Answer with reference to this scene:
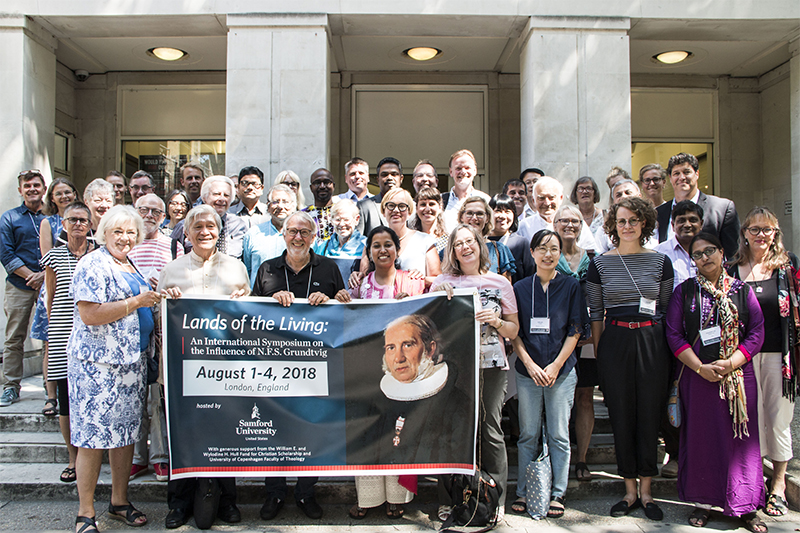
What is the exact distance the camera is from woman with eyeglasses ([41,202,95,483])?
4098 millimetres

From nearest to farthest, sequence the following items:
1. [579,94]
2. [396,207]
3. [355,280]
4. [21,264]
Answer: [355,280]
[396,207]
[21,264]
[579,94]

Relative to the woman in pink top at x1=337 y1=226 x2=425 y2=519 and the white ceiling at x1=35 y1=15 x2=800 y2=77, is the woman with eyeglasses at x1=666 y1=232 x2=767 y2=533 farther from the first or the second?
the white ceiling at x1=35 y1=15 x2=800 y2=77

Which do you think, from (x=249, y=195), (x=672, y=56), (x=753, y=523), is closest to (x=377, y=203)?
(x=249, y=195)

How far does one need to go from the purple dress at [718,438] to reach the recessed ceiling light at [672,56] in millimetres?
7703

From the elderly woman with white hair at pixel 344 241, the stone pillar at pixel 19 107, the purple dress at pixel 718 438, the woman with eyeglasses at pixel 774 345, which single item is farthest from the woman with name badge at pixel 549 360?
the stone pillar at pixel 19 107

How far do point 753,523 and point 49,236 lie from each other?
6.38m

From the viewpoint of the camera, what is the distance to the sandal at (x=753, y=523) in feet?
12.6

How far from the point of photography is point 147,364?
4.12 metres

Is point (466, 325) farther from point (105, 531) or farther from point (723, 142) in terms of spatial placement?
point (723, 142)

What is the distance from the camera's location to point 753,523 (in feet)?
12.7

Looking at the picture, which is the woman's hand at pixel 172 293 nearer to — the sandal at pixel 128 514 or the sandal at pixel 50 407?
the sandal at pixel 128 514

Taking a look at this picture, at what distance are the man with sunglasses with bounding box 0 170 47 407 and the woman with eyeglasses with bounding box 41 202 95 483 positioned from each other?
1.59 meters

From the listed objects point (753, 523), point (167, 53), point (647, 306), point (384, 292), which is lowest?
point (753, 523)

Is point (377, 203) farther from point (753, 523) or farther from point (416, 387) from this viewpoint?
point (753, 523)
